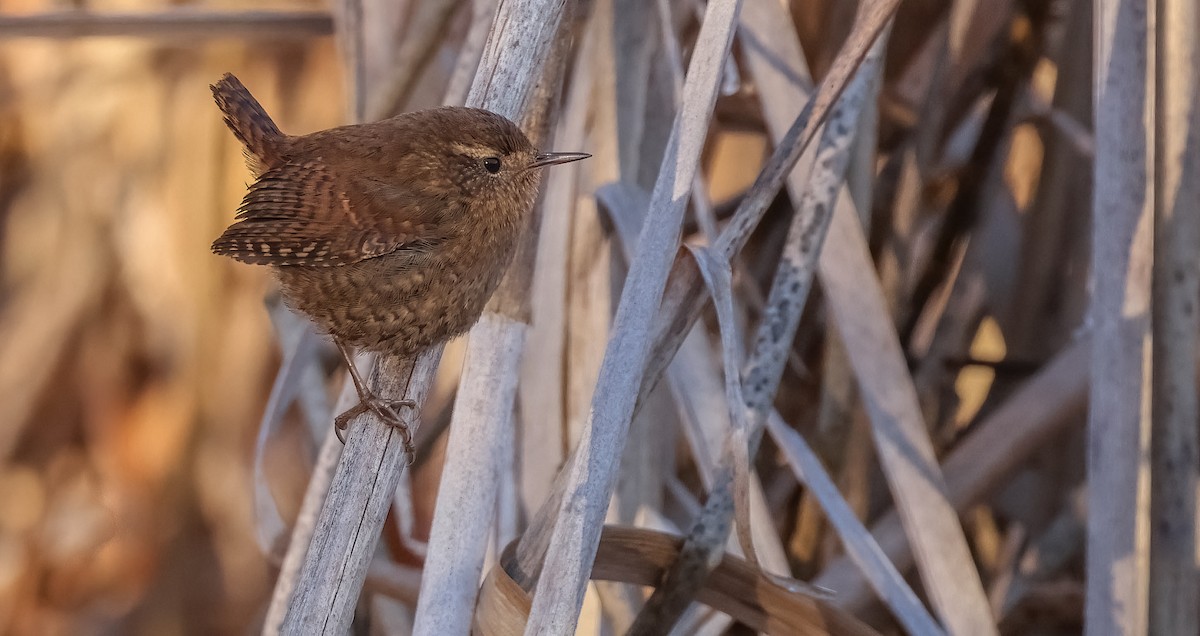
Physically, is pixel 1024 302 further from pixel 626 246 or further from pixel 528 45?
pixel 528 45

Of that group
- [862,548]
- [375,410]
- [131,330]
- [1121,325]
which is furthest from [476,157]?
[131,330]

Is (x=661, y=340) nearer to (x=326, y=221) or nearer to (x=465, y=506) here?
(x=465, y=506)

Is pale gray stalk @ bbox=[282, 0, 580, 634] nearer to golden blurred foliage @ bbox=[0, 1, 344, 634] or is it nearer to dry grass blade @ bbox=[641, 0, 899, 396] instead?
dry grass blade @ bbox=[641, 0, 899, 396]

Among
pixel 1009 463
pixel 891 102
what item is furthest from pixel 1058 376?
pixel 891 102

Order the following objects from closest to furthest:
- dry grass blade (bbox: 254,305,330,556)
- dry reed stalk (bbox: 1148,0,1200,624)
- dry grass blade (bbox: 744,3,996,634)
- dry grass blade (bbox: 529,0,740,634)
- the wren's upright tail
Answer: dry grass blade (bbox: 529,0,740,634)
dry reed stalk (bbox: 1148,0,1200,624)
dry grass blade (bbox: 744,3,996,634)
the wren's upright tail
dry grass blade (bbox: 254,305,330,556)

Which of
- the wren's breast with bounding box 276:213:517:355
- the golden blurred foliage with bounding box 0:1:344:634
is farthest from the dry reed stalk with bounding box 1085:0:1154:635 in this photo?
the golden blurred foliage with bounding box 0:1:344:634

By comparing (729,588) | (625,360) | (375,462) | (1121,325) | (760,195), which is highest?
(760,195)
